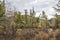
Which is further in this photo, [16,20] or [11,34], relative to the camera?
[16,20]

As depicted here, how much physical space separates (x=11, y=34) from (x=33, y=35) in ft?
3.79

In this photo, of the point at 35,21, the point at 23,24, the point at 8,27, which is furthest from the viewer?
the point at 35,21

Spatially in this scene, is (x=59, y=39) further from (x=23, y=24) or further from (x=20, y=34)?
(x=23, y=24)

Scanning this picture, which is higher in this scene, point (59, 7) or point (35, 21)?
point (59, 7)

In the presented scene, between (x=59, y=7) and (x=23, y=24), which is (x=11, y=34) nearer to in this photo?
(x=23, y=24)

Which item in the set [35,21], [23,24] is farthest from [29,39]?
[35,21]

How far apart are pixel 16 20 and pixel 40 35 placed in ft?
12.5

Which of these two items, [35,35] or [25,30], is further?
[25,30]

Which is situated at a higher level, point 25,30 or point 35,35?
point 25,30

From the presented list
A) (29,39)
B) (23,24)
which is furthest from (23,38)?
(23,24)

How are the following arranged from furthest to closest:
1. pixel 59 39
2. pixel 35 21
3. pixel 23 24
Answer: pixel 35 21 < pixel 23 24 < pixel 59 39

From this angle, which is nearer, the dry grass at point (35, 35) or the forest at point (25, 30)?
the dry grass at point (35, 35)

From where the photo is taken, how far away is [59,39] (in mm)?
10156

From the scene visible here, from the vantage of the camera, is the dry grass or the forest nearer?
the dry grass
